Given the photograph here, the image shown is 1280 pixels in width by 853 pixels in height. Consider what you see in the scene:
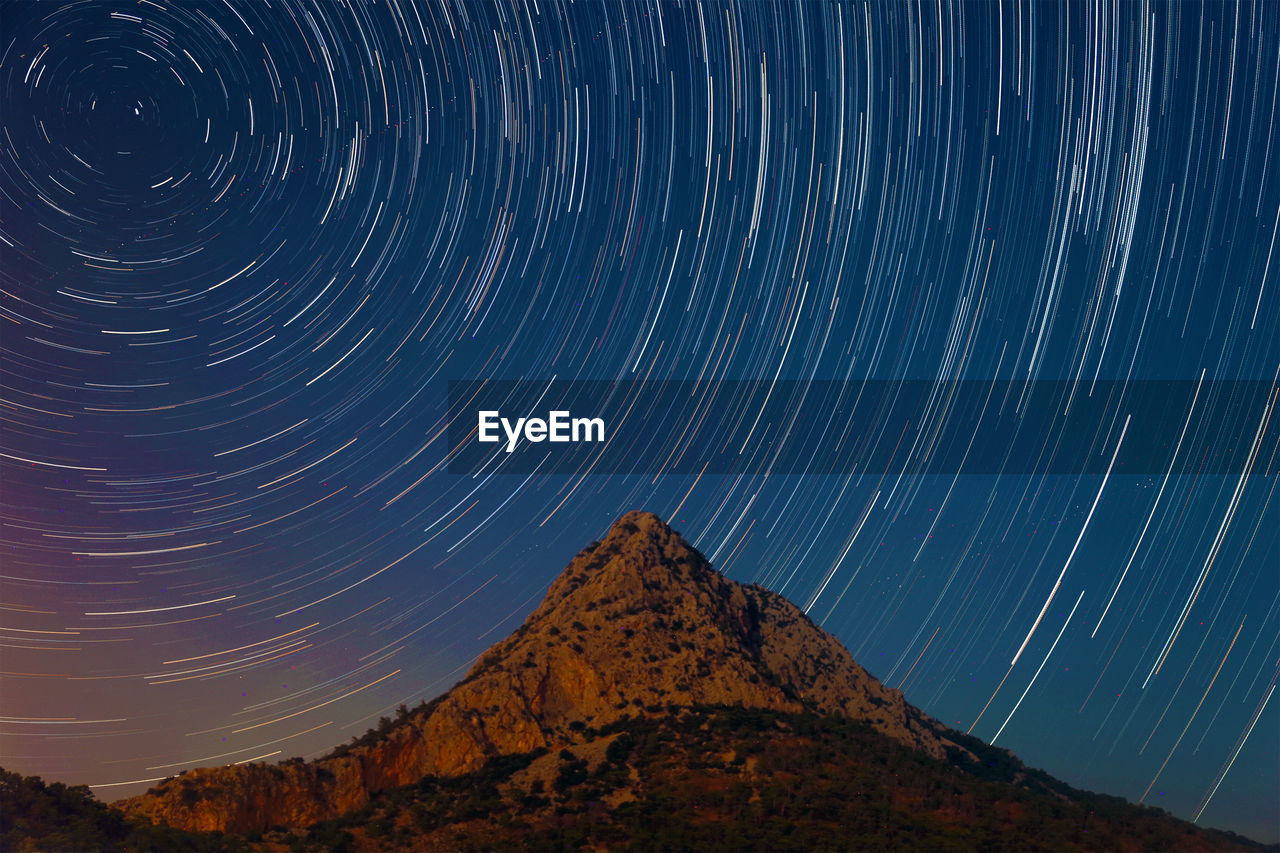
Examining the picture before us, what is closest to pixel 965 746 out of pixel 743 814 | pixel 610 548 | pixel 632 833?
pixel 610 548

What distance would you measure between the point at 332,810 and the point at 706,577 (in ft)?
139

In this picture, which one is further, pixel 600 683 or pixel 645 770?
pixel 600 683

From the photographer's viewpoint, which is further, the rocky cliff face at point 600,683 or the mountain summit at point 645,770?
the rocky cliff face at point 600,683

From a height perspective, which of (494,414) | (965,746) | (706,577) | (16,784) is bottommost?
(965,746)

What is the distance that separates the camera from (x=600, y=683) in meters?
83.1

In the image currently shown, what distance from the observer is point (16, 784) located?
54938 millimetres

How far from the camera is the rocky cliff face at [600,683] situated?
71438mm

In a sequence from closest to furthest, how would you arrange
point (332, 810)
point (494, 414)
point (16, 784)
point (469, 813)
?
point (494, 414) < point (16, 784) < point (469, 813) < point (332, 810)

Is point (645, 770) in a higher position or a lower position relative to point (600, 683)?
lower

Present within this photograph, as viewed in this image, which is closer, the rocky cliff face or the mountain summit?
the mountain summit

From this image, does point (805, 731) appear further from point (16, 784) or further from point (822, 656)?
point (16, 784)

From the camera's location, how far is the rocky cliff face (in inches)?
2813

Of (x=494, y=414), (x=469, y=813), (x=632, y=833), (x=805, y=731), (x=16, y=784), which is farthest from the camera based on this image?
(x=805, y=731)

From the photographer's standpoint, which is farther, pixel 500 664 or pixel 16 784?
pixel 500 664
